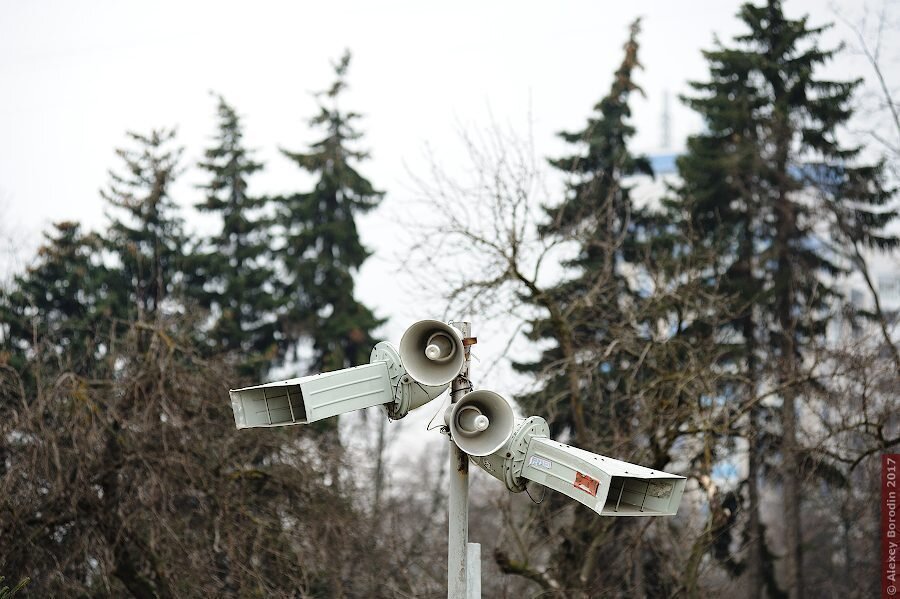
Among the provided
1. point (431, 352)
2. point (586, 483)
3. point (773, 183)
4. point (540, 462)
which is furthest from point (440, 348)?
point (773, 183)

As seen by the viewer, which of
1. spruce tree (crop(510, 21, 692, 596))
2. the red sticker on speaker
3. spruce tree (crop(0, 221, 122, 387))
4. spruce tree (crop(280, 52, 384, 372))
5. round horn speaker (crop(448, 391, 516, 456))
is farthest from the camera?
spruce tree (crop(280, 52, 384, 372))

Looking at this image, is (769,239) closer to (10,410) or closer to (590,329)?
(590,329)

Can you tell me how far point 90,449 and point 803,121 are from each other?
16.4 meters

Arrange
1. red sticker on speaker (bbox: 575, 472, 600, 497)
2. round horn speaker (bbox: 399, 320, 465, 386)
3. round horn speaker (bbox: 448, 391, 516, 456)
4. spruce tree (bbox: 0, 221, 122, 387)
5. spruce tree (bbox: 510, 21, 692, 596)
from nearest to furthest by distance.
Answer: red sticker on speaker (bbox: 575, 472, 600, 497) → round horn speaker (bbox: 448, 391, 516, 456) → round horn speaker (bbox: 399, 320, 465, 386) → spruce tree (bbox: 510, 21, 692, 596) → spruce tree (bbox: 0, 221, 122, 387)

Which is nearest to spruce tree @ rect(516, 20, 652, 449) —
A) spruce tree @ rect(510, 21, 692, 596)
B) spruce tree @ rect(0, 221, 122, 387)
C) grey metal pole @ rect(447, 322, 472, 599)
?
spruce tree @ rect(510, 21, 692, 596)

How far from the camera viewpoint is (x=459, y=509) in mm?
6309

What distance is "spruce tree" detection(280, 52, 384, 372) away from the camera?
24969 mm

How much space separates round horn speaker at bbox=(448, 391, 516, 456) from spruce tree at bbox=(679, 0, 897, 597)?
14714mm

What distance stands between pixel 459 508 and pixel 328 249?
65.8 feet

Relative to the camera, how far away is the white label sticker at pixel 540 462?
5805 mm

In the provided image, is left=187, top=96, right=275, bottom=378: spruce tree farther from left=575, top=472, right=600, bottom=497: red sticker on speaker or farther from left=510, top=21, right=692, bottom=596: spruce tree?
left=575, top=472, right=600, bottom=497: red sticker on speaker

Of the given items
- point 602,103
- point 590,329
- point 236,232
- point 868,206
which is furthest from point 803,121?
point 236,232

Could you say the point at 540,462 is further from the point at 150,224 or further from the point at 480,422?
the point at 150,224

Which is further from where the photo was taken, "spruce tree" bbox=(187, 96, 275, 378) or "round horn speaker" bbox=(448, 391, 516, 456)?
"spruce tree" bbox=(187, 96, 275, 378)
